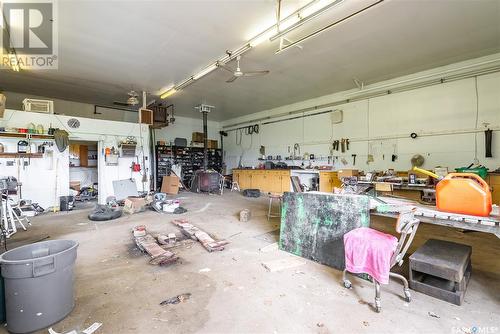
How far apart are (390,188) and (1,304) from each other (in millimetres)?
5842

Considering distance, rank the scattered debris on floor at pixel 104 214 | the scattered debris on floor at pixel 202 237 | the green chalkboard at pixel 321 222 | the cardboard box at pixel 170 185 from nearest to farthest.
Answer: the green chalkboard at pixel 321 222 → the scattered debris on floor at pixel 202 237 → the scattered debris on floor at pixel 104 214 → the cardboard box at pixel 170 185

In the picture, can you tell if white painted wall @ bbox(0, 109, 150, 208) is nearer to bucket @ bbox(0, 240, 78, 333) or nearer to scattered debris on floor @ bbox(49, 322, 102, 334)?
bucket @ bbox(0, 240, 78, 333)

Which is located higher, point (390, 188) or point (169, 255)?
point (390, 188)

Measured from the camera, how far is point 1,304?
67.2 inches

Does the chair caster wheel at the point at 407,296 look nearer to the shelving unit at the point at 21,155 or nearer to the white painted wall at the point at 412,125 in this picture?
the white painted wall at the point at 412,125

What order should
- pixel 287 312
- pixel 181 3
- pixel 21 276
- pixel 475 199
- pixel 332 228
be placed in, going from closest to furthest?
1. pixel 21 276
2. pixel 287 312
3. pixel 475 199
4. pixel 332 228
5. pixel 181 3

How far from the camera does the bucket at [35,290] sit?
1540 millimetres

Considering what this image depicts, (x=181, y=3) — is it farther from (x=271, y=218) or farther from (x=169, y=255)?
(x=271, y=218)

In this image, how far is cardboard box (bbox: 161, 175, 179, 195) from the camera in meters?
8.37

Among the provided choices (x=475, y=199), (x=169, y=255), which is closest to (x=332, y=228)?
(x=475, y=199)

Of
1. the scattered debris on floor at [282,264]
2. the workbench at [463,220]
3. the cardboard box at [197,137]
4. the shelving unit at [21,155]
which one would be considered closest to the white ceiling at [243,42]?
the shelving unit at [21,155]

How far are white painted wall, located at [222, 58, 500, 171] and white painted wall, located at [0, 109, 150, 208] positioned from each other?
5941 mm

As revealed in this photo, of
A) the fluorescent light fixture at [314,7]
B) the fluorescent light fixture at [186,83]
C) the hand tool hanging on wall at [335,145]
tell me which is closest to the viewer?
the fluorescent light fixture at [314,7]

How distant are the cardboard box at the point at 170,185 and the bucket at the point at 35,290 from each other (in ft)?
21.9
